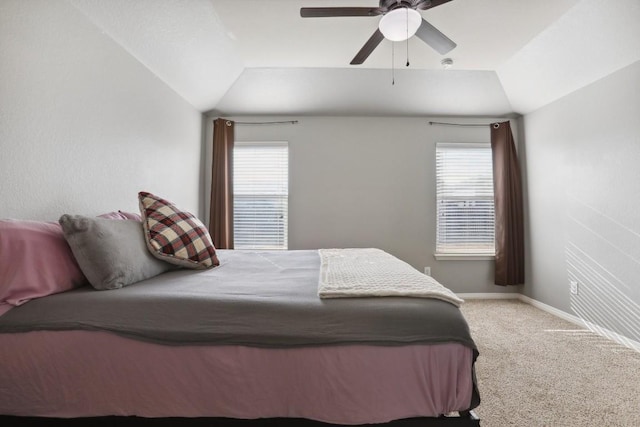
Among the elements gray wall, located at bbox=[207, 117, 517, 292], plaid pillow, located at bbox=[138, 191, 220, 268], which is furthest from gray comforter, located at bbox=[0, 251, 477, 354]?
gray wall, located at bbox=[207, 117, 517, 292]

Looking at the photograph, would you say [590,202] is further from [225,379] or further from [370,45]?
[225,379]

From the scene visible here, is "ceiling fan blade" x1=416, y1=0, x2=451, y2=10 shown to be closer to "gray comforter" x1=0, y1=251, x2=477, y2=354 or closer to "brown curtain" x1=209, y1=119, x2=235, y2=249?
"gray comforter" x1=0, y1=251, x2=477, y2=354

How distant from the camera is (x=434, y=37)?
2109 mm

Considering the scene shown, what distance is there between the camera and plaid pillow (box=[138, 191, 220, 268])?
1.74m

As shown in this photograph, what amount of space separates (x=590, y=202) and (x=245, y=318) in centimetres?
331

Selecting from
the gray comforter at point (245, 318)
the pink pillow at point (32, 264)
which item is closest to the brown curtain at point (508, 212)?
the gray comforter at point (245, 318)

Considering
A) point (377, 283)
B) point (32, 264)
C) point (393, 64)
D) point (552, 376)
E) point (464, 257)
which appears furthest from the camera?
point (464, 257)

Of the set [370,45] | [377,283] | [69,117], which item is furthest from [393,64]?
[69,117]

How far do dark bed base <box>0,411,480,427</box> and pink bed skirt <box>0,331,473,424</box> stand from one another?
26mm

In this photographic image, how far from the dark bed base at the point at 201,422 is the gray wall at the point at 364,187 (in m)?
2.83

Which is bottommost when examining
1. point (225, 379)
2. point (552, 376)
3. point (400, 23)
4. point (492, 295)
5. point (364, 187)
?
point (552, 376)

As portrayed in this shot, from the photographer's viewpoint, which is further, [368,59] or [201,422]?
[368,59]

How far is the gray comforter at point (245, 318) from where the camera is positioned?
44.0 inches

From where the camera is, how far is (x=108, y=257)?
55.2 inches
